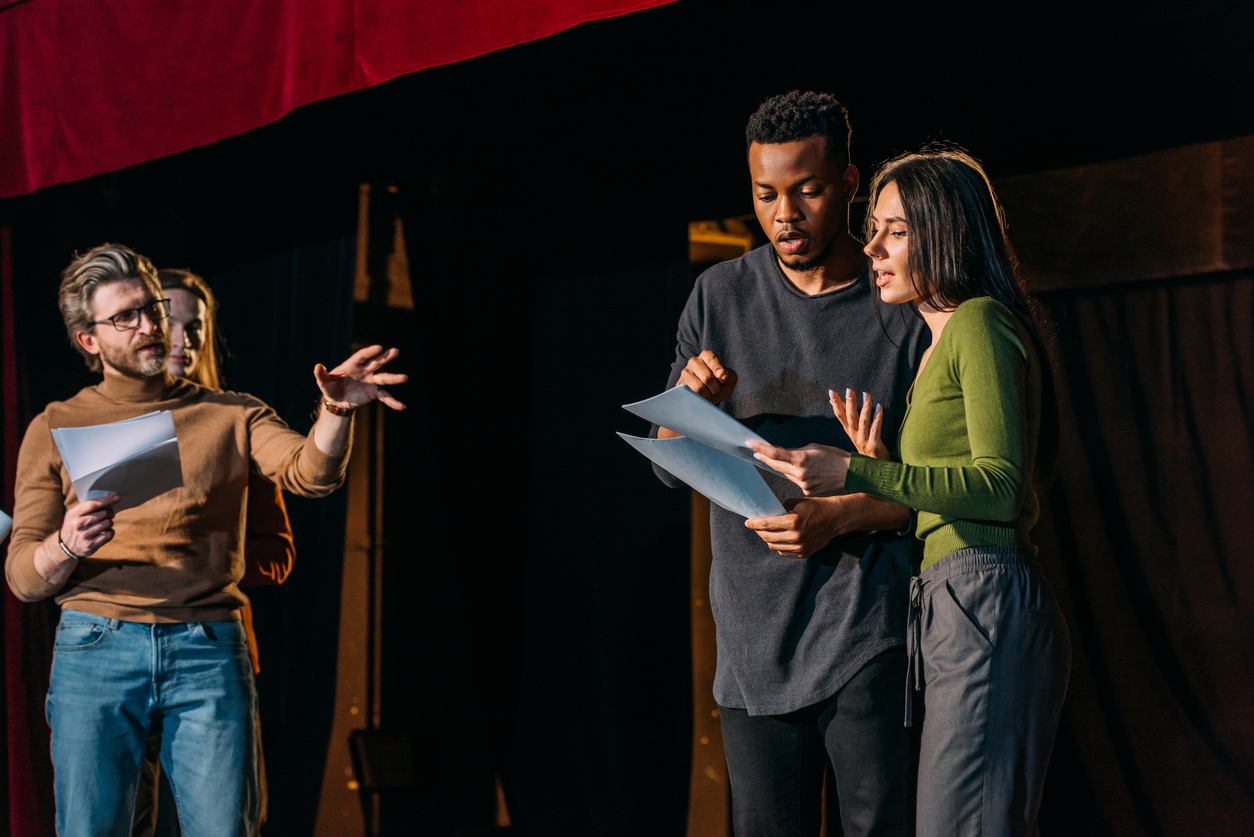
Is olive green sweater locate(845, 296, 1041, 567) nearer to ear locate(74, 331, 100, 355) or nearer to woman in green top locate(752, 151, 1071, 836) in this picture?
woman in green top locate(752, 151, 1071, 836)

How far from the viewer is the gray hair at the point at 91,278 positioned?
209 centimetres

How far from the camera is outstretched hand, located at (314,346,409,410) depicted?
187cm

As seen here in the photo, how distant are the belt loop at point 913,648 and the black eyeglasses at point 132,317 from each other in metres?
1.61

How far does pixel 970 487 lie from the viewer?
46.3 inches

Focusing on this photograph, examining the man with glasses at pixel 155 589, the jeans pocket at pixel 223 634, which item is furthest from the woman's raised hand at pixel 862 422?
the jeans pocket at pixel 223 634

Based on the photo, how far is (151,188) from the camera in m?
3.56

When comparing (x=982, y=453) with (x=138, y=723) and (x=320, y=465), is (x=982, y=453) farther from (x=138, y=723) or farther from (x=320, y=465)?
(x=138, y=723)

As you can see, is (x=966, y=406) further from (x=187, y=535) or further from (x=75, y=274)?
(x=75, y=274)

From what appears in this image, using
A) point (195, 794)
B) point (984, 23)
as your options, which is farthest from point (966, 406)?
point (984, 23)

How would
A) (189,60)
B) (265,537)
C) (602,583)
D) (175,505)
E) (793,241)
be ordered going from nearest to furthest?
(793,241), (175,505), (265,537), (189,60), (602,583)

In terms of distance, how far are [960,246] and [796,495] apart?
0.44 m

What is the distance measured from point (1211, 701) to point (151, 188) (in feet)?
12.0

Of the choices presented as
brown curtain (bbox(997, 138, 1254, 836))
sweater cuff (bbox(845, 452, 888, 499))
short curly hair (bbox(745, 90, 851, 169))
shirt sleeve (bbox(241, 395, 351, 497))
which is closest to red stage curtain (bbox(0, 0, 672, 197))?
short curly hair (bbox(745, 90, 851, 169))

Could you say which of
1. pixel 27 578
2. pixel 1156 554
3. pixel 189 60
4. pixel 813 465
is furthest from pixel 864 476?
pixel 189 60
